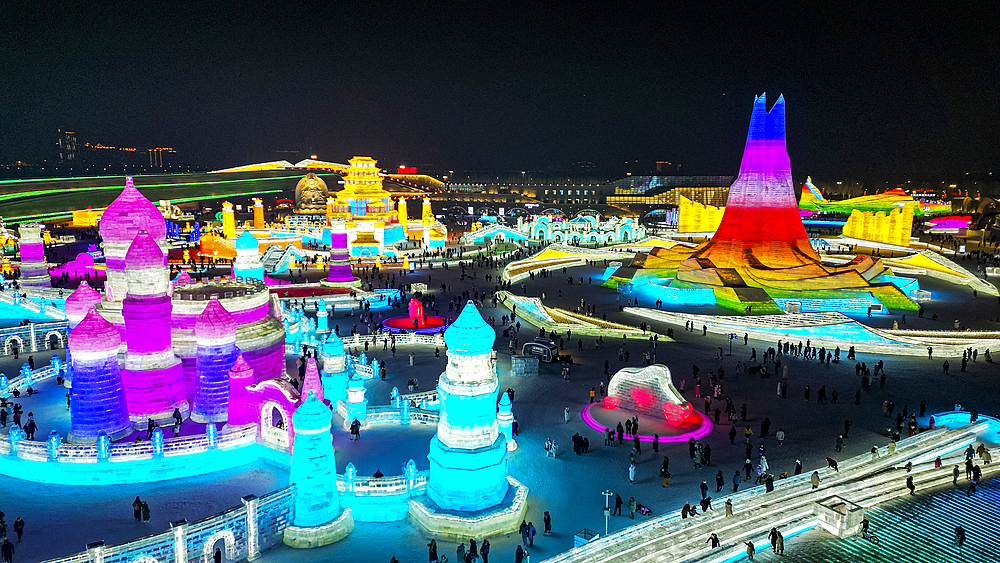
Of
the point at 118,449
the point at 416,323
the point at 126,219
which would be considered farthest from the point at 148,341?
the point at 416,323

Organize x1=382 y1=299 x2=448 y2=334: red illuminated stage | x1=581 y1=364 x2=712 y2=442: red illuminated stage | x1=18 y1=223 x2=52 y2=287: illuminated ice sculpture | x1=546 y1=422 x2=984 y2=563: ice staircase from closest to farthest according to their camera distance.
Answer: x1=546 y1=422 x2=984 y2=563: ice staircase, x1=581 y1=364 x2=712 y2=442: red illuminated stage, x1=382 y1=299 x2=448 y2=334: red illuminated stage, x1=18 y1=223 x2=52 y2=287: illuminated ice sculpture

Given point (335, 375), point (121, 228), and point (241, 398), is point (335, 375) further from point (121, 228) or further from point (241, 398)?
point (121, 228)

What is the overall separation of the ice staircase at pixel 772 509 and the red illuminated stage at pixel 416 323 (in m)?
17.9

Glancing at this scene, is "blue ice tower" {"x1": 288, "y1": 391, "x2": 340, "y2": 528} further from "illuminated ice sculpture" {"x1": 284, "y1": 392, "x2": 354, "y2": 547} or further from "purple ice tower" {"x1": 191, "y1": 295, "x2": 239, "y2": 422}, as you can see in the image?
"purple ice tower" {"x1": 191, "y1": 295, "x2": 239, "y2": 422}

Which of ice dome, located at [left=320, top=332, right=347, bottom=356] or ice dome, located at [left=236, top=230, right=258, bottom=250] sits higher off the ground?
ice dome, located at [left=236, top=230, right=258, bottom=250]

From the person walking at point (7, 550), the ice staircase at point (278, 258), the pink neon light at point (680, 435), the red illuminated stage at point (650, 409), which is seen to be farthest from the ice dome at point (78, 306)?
the ice staircase at point (278, 258)

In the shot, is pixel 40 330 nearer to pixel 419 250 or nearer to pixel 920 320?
pixel 419 250

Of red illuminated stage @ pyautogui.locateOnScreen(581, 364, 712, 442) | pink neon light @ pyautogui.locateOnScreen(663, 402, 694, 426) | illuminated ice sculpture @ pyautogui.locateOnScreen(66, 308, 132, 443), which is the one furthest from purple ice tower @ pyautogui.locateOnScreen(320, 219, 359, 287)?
pink neon light @ pyautogui.locateOnScreen(663, 402, 694, 426)

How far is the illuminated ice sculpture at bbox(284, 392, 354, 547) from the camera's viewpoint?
13.5 meters

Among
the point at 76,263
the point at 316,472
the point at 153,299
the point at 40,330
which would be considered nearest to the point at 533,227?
the point at 76,263

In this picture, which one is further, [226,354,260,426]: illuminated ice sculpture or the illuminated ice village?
[226,354,260,426]: illuminated ice sculpture

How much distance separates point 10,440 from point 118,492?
3.35 metres

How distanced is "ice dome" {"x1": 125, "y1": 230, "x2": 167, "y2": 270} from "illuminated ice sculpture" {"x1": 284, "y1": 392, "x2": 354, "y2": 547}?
27.8 ft

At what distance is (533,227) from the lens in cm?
6788
